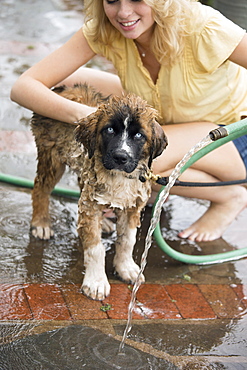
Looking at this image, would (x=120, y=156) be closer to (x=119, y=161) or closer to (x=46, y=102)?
(x=119, y=161)

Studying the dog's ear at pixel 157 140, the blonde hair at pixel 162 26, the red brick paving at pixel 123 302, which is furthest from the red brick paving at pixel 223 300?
the blonde hair at pixel 162 26

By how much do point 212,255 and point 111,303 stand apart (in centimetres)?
96

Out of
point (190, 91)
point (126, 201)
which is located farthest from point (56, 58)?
point (126, 201)

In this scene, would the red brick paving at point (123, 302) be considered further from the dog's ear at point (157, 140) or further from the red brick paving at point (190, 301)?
the dog's ear at point (157, 140)

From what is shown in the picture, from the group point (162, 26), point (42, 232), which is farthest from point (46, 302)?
point (162, 26)

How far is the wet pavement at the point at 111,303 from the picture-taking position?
3.02 m

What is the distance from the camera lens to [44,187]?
13.6 ft

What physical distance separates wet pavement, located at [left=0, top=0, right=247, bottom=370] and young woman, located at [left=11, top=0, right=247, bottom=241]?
503mm

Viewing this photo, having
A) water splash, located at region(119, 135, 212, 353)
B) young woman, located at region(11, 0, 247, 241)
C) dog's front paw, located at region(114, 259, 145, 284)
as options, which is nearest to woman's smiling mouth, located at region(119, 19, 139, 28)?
young woman, located at region(11, 0, 247, 241)

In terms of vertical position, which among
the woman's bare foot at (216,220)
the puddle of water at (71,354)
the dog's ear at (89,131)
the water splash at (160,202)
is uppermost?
the dog's ear at (89,131)

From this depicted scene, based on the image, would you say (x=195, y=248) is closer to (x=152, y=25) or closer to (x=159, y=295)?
(x=159, y=295)

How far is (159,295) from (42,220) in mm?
1079

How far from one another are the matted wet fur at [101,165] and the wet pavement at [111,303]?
176 millimetres

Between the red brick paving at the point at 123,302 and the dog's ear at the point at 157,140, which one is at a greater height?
the dog's ear at the point at 157,140
